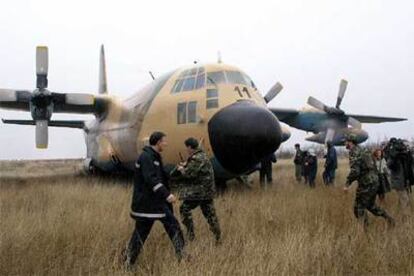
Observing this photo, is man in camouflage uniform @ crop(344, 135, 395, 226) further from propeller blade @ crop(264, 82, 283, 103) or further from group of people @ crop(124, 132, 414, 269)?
propeller blade @ crop(264, 82, 283, 103)

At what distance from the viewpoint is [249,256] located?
209 inches

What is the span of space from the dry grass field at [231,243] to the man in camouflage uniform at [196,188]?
0.32m

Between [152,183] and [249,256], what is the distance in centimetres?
131

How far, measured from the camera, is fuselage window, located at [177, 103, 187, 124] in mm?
11153

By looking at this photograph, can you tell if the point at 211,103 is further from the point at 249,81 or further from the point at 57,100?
the point at 57,100

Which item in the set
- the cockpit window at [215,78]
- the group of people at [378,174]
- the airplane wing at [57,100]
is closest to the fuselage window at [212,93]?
the cockpit window at [215,78]

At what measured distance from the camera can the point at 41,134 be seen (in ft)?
48.6

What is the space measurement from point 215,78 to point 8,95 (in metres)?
7.00

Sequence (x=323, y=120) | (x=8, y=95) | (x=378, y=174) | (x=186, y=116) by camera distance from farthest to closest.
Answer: (x=323, y=120)
(x=8, y=95)
(x=186, y=116)
(x=378, y=174)

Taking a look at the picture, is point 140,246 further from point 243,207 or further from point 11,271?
point 243,207

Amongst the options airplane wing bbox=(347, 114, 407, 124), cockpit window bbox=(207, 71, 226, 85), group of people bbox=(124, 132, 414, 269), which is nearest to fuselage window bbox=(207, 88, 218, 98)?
cockpit window bbox=(207, 71, 226, 85)

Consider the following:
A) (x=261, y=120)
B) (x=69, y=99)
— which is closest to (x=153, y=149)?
(x=261, y=120)

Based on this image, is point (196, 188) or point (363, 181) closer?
point (196, 188)

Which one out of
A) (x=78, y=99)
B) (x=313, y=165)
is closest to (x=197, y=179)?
(x=313, y=165)
